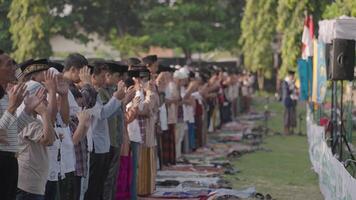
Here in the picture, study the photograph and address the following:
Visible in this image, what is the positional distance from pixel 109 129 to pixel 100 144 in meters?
0.42

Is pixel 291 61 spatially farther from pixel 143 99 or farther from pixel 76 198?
pixel 76 198

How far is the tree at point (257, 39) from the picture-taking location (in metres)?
40.4

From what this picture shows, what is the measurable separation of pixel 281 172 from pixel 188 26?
105 feet

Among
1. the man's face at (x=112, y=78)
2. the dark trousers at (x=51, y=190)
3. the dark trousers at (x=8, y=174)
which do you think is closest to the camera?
the dark trousers at (x=8, y=174)

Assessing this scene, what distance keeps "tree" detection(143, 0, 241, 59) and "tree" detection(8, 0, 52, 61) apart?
1302cm

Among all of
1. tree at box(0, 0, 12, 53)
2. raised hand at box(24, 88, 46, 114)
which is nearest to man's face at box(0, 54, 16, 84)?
raised hand at box(24, 88, 46, 114)

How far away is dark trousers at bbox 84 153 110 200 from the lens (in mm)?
9406

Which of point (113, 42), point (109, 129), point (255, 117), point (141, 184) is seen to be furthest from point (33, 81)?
point (113, 42)

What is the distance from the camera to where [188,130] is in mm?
18891

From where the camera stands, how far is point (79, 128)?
8.23 meters

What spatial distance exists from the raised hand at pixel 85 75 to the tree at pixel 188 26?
37.8 meters

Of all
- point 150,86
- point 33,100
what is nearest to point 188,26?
point 150,86

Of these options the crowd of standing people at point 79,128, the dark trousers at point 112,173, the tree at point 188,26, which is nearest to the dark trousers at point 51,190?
the crowd of standing people at point 79,128

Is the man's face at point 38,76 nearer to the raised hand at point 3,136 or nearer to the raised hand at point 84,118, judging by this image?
the raised hand at point 84,118
